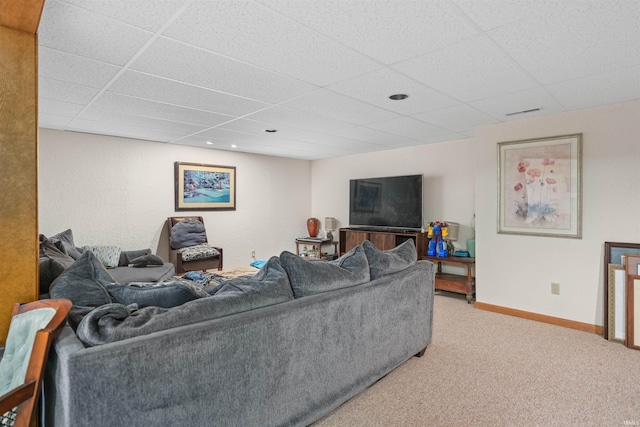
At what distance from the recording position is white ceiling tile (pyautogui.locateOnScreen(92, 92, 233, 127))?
10.4 ft

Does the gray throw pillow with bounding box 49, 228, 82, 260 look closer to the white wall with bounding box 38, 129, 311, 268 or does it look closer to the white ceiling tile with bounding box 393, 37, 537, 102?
the white wall with bounding box 38, 129, 311, 268

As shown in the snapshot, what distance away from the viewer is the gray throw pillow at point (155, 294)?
1.67 metres

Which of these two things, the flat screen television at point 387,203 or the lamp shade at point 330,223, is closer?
the flat screen television at point 387,203

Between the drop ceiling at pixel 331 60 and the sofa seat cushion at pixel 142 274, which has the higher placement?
the drop ceiling at pixel 331 60

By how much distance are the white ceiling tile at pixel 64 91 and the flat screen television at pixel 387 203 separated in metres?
4.19

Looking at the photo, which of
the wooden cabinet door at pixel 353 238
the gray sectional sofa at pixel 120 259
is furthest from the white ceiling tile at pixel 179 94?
the wooden cabinet door at pixel 353 238

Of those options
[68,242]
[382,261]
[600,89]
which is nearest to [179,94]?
[382,261]

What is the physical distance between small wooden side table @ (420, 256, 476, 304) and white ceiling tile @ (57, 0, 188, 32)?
4083 mm

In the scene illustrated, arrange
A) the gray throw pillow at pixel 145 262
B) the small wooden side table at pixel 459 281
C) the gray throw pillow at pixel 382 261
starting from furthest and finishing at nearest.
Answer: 1. the small wooden side table at pixel 459 281
2. the gray throw pillow at pixel 145 262
3. the gray throw pillow at pixel 382 261

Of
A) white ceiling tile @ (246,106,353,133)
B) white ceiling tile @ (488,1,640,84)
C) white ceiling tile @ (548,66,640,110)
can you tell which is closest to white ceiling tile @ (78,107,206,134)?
white ceiling tile @ (246,106,353,133)

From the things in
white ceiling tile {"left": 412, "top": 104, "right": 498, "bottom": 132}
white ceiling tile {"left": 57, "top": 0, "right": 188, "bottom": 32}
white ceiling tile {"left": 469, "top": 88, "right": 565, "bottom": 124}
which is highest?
white ceiling tile {"left": 412, "top": 104, "right": 498, "bottom": 132}

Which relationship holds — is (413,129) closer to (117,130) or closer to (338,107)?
(338,107)

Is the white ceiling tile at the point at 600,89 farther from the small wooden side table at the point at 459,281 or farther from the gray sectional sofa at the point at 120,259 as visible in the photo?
the gray sectional sofa at the point at 120,259

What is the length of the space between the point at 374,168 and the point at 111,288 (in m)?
5.05
